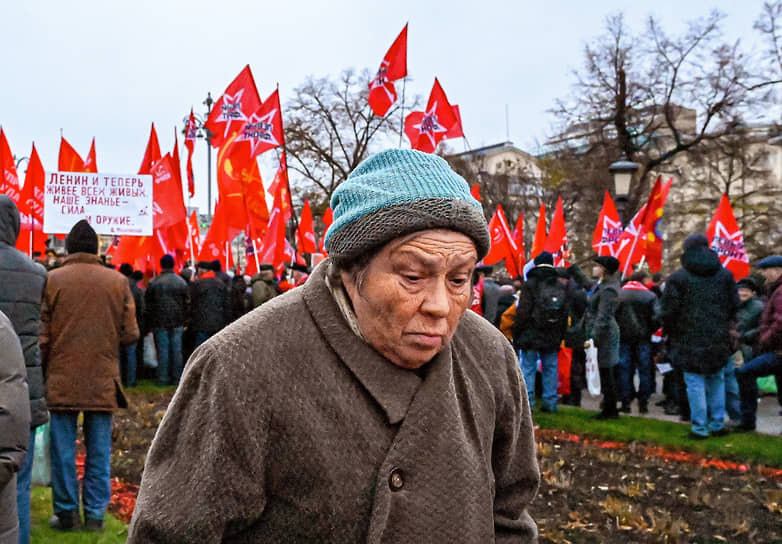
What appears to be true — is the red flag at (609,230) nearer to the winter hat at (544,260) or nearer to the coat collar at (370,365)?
the winter hat at (544,260)

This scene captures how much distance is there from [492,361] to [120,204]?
7937 mm

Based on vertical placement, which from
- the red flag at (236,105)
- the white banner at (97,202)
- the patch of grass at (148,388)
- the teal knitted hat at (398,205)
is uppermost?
the red flag at (236,105)

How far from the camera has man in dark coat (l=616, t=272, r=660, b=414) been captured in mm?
10500

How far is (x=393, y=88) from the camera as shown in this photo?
12297mm

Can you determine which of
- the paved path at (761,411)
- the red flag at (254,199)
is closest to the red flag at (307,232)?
the red flag at (254,199)

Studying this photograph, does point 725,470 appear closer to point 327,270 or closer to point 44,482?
point 44,482

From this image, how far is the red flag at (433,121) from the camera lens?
12.5 metres

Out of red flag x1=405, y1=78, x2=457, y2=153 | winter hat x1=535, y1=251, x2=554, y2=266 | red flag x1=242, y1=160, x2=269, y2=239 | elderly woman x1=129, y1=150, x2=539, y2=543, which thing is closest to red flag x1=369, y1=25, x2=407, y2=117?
red flag x1=405, y1=78, x2=457, y2=153

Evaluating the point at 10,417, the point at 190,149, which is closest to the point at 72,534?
the point at 10,417

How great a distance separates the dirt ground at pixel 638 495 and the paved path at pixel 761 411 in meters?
2.20

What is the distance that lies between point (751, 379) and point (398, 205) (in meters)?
8.68

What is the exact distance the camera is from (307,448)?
174 cm

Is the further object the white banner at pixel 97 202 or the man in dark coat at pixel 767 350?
the white banner at pixel 97 202

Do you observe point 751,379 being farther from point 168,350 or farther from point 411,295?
point 168,350
